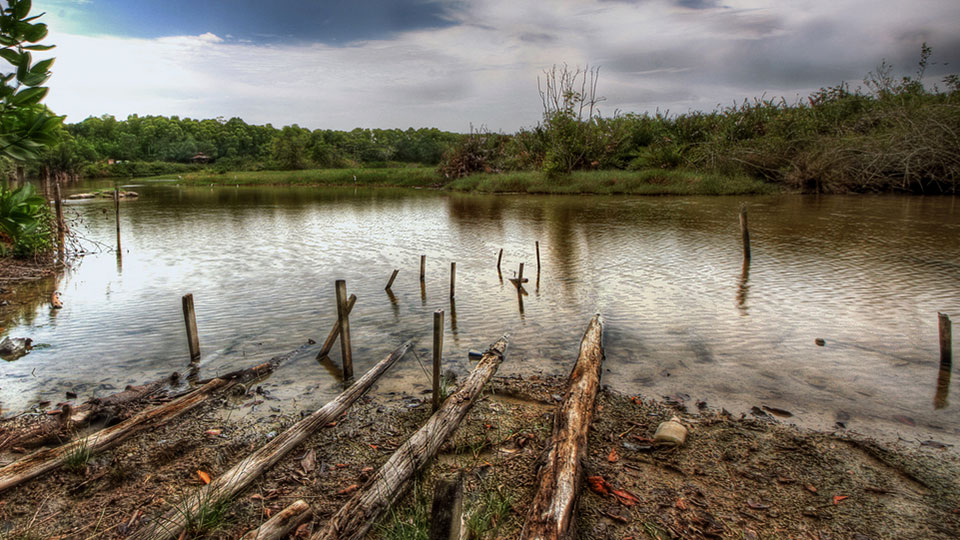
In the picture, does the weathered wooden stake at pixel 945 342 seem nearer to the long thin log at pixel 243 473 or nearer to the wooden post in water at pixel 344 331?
the long thin log at pixel 243 473

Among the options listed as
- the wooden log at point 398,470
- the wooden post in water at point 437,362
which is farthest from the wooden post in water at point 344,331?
the wooden log at point 398,470

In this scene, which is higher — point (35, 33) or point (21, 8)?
point (21, 8)

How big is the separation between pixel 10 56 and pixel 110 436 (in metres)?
3.12

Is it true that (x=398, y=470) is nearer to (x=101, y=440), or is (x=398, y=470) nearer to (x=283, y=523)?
(x=283, y=523)

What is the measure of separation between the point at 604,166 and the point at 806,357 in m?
34.9

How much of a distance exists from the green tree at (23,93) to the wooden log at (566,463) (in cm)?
365

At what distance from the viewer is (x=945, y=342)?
6406 millimetres

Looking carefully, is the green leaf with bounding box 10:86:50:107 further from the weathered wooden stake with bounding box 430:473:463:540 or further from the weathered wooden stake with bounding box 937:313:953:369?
the weathered wooden stake with bounding box 937:313:953:369

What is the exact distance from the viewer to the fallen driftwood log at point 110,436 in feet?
13.3

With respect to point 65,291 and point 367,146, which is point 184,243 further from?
point 367,146

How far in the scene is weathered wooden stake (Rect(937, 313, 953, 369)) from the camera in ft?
20.7

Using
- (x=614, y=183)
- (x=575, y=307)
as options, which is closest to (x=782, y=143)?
(x=614, y=183)

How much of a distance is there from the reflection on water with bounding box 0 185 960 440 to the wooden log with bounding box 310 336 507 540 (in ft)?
3.50

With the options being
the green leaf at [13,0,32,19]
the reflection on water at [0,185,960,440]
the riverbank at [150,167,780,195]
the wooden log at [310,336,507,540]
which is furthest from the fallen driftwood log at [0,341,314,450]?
the riverbank at [150,167,780,195]
